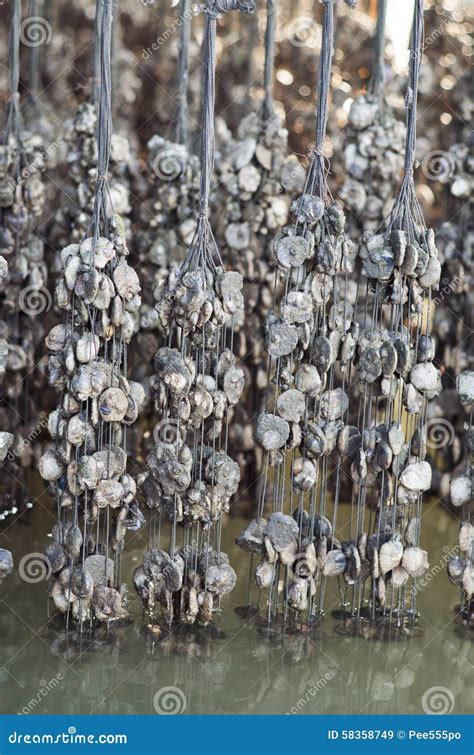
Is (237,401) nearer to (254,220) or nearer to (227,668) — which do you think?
(227,668)

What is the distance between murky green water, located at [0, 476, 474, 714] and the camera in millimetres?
1559

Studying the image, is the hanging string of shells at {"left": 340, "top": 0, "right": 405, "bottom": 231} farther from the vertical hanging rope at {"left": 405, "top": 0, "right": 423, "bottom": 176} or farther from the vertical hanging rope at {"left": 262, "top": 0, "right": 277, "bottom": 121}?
the vertical hanging rope at {"left": 405, "top": 0, "right": 423, "bottom": 176}

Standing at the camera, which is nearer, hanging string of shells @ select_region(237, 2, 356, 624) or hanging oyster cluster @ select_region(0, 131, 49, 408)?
hanging string of shells @ select_region(237, 2, 356, 624)

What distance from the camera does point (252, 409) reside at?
95.0 inches

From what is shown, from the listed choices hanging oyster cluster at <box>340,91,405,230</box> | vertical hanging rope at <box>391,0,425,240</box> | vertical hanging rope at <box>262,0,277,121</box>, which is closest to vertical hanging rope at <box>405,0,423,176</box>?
vertical hanging rope at <box>391,0,425,240</box>

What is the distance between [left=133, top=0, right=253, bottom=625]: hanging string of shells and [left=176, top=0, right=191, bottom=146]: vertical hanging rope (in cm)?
44

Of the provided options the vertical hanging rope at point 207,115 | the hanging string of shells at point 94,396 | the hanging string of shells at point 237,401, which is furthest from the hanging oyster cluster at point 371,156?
the hanging string of shells at point 94,396

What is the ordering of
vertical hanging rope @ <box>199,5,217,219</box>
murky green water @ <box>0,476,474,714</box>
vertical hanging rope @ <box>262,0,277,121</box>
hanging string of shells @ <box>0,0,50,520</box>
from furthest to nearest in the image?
hanging string of shells @ <box>0,0,50,520</box> < vertical hanging rope @ <box>262,0,277,121</box> < vertical hanging rope @ <box>199,5,217,219</box> < murky green water @ <box>0,476,474,714</box>

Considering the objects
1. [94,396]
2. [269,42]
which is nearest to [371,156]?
[269,42]

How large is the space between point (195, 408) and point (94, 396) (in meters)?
0.16

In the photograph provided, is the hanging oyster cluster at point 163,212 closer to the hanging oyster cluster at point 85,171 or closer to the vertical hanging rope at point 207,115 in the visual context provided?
the hanging oyster cluster at point 85,171

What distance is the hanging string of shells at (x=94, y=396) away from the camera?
1.65 meters

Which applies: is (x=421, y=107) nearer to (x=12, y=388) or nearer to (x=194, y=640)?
(x=12, y=388)

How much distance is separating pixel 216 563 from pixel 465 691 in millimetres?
439
